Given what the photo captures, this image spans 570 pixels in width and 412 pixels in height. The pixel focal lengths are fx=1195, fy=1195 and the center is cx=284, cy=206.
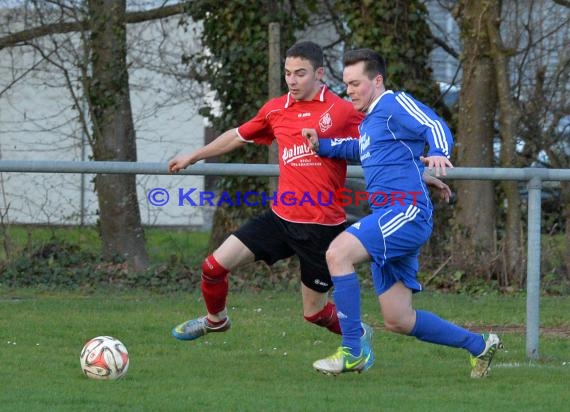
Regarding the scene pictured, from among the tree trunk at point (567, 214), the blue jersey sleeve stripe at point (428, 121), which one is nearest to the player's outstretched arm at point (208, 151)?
the blue jersey sleeve stripe at point (428, 121)

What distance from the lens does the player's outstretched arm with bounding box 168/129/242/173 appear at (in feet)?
25.4

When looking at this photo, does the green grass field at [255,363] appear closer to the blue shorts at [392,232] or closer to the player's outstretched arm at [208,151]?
the blue shorts at [392,232]

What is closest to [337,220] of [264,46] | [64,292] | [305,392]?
[305,392]

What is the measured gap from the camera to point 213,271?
775 cm

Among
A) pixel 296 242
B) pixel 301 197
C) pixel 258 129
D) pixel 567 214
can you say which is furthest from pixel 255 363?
pixel 567 214

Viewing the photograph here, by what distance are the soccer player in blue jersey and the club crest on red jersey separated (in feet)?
1.89

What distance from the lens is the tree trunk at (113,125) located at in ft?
48.7

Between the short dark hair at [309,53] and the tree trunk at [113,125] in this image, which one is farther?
the tree trunk at [113,125]

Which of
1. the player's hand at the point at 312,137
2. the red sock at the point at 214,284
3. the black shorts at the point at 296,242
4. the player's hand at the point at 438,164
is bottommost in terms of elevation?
the red sock at the point at 214,284

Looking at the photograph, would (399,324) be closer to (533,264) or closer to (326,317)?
(326,317)

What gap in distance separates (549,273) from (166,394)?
769cm

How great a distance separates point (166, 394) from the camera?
20.9ft

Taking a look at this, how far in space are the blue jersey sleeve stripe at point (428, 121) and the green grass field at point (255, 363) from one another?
1.37 metres

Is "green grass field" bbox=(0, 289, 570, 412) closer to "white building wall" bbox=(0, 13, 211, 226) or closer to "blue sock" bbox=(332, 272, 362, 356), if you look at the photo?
"blue sock" bbox=(332, 272, 362, 356)
